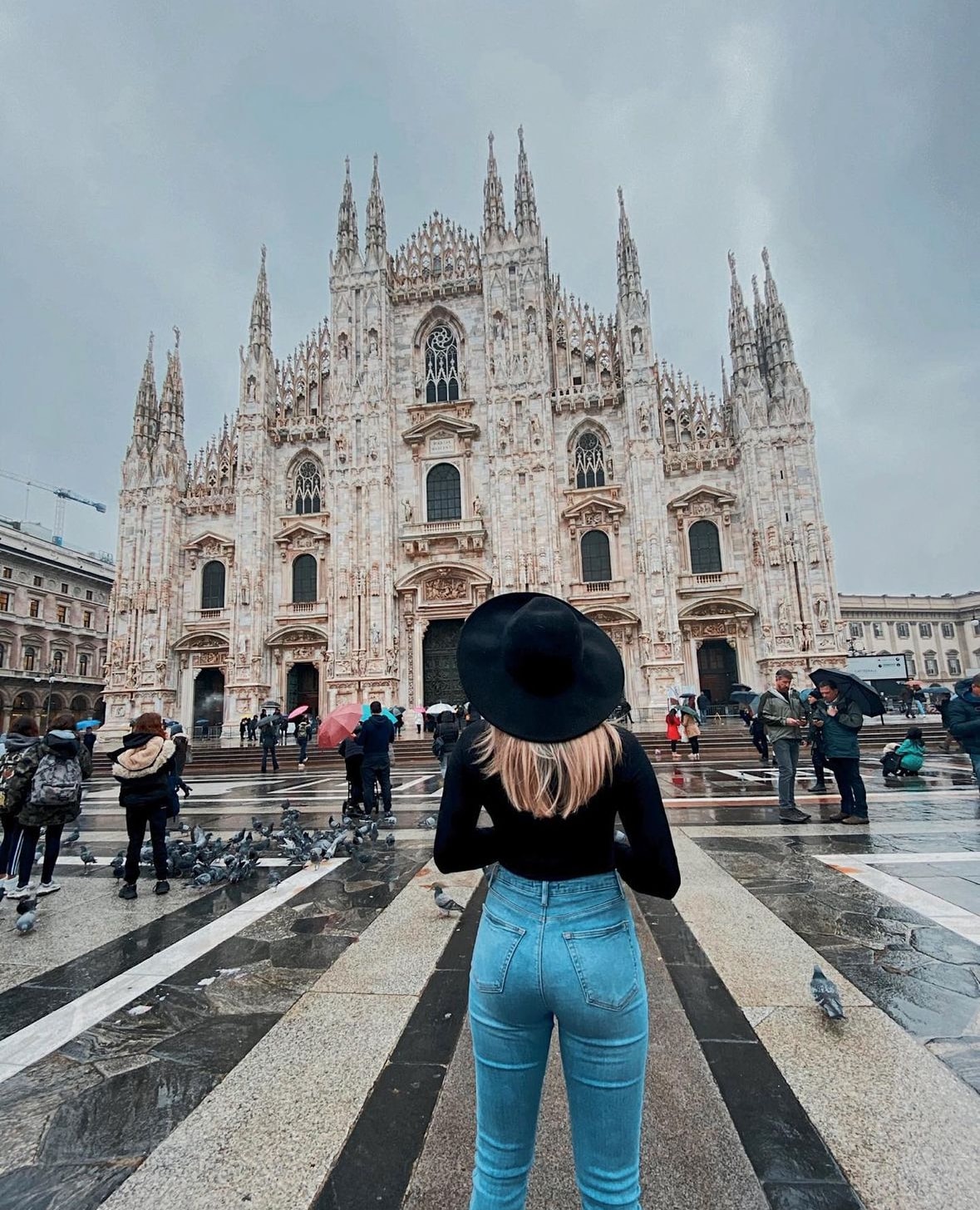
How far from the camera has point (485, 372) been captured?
28.0m

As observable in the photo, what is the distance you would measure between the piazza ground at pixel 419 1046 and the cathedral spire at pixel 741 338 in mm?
24703

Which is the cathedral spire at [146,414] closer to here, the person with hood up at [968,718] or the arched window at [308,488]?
the arched window at [308,488]

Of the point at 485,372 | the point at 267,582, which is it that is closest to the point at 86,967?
the point at 267,582

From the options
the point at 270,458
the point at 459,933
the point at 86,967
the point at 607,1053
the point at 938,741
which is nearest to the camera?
the point at 607,1053

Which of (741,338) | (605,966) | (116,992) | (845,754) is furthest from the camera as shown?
(741,338)

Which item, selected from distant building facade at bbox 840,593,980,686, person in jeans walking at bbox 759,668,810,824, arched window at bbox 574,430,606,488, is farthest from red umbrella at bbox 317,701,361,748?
distant building facade at bbox 840,593,980,686

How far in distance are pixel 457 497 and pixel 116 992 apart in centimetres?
2544

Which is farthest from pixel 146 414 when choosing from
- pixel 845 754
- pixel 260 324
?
pixel 845 754

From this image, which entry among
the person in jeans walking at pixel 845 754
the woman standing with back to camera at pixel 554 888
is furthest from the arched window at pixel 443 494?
the woman standing with back to camera at pixel 554 888

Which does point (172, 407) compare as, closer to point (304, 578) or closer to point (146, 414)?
point (146, 414)

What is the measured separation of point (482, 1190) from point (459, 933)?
272 cm

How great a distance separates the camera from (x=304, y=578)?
92.0 ft

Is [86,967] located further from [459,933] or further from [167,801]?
[459,933]

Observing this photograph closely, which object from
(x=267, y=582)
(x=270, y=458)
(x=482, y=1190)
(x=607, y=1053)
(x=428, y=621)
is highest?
(x=270, y=458)
